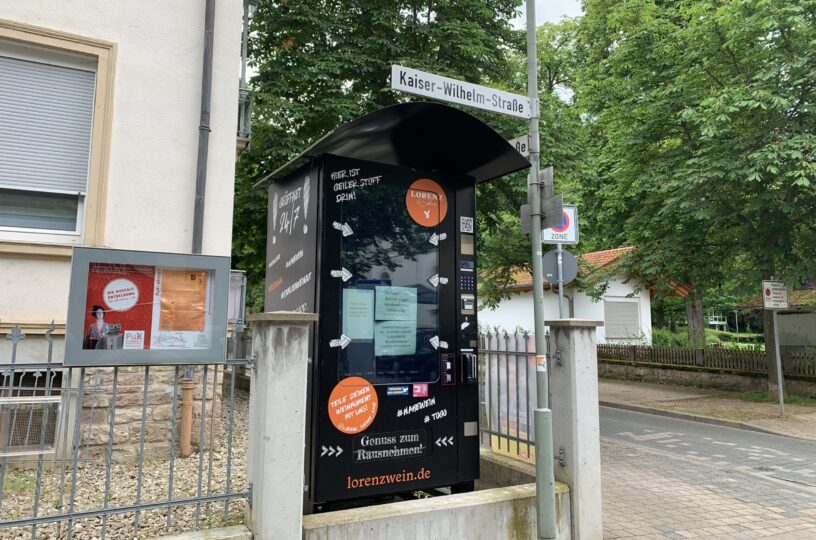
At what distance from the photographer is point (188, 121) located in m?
6.25

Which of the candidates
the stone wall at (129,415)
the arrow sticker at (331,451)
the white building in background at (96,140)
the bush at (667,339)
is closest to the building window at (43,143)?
the white building in background at (96,140)

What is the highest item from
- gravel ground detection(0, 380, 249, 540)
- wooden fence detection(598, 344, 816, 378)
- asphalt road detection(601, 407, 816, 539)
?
wooden fence detection(598, 344, 816, 378)

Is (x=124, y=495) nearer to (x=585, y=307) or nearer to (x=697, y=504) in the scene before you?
(x=697, y=504)

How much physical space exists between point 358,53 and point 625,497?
331 inches

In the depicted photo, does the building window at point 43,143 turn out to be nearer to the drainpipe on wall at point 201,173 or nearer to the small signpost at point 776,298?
the drainpipe on wall at point 201,173

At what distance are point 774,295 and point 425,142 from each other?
9.97 m

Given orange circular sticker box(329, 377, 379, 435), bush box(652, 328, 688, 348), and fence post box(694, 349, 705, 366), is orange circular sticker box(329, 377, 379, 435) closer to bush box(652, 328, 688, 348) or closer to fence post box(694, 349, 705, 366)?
fence post box(694, 349, 705, 366)

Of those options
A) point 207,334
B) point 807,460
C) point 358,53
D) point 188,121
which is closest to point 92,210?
point 188,121

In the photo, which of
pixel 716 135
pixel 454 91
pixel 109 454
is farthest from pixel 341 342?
pixel 716 135

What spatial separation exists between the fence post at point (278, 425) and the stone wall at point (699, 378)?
14.2 metres

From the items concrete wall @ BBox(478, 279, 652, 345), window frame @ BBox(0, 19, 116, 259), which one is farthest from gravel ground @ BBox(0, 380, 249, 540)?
concrete wall @ BBox(478, 279, 652, 345)

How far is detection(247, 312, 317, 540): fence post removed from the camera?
10.9 ft

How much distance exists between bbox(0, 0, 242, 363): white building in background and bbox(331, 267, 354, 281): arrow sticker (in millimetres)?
2561

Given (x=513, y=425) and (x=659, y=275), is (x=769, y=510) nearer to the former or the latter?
(x=513, y=425)
